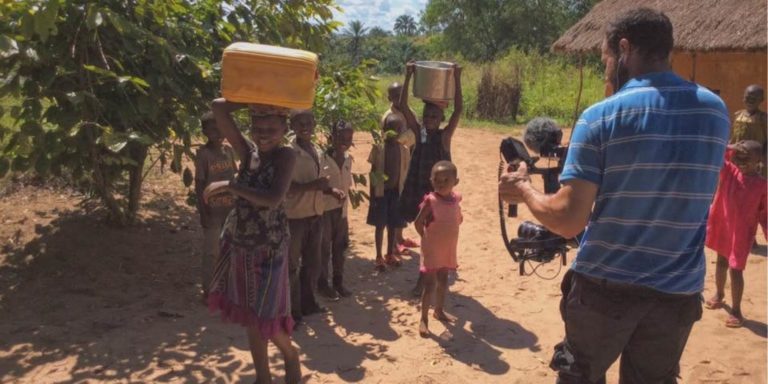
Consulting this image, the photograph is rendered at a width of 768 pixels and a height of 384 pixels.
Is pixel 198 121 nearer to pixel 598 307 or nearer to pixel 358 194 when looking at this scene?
pixel 358 194

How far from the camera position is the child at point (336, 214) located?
182 inches

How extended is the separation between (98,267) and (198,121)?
1.77 metres

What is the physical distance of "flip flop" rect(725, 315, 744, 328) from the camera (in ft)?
15.0

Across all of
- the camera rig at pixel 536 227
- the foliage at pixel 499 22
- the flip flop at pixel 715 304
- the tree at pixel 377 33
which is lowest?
the flip flop at pixel 715 304

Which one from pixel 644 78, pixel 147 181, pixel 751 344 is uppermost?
pixel 644 78

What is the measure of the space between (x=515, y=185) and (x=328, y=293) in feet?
9.28

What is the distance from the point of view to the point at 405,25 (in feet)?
271

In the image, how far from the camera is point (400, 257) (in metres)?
6.05

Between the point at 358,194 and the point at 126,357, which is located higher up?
the point at 358,194

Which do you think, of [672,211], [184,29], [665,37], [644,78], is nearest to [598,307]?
[672,211]

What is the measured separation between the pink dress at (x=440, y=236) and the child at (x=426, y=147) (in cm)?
70

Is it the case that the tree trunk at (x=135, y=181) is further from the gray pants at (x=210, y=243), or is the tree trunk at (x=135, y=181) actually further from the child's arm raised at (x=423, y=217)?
the child's arm raised at (x=423, y=217)

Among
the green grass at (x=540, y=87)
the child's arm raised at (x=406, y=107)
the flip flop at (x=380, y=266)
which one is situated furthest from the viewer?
the green grass at (x=540, y=87)

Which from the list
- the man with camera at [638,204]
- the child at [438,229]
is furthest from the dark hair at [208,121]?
the man with camera at [638,204]
